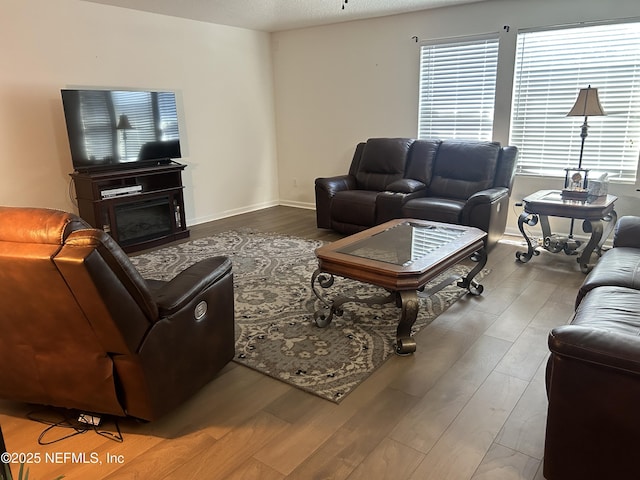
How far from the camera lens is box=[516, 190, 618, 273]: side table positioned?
3742mm

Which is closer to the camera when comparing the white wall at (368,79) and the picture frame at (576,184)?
the picture frame at (576,184)

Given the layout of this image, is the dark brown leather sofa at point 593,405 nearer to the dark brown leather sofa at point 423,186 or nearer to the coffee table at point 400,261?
the coffee table at point 400,261

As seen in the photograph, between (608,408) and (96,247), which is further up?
(96,247)

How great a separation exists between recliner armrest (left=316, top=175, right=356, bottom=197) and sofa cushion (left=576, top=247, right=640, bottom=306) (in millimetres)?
2904

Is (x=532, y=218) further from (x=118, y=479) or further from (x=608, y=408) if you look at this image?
(x=118, y=479)

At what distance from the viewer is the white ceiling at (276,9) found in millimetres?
4671

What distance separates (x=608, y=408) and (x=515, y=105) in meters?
4.07

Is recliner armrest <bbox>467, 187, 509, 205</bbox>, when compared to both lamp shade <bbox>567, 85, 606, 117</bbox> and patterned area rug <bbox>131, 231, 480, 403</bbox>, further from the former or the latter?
lamp shade <bbox>567, 85, 606, 117</bbox>

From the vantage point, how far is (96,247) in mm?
1568

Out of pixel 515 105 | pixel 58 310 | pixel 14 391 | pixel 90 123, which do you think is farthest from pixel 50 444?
pixel 515 105

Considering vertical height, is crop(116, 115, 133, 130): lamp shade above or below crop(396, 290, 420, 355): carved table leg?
above

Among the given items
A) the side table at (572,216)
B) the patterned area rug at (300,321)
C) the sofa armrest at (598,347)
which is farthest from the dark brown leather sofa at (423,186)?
the sofa armrest at (598,347)

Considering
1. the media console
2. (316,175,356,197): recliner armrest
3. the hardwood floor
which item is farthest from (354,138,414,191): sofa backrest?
the hardwood floor

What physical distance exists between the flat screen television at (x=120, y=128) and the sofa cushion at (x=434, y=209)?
2.62 meters
